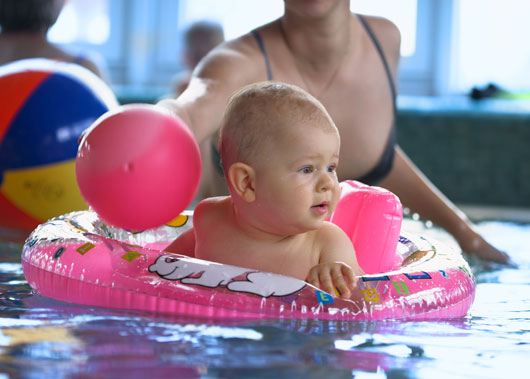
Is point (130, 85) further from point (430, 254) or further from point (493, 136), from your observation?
point (430, 254)

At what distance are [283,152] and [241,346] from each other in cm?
46

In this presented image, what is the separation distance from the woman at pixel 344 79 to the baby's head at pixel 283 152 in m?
0.61

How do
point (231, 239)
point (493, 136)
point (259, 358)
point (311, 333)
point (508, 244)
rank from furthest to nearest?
point (493, 136), point (508, 244), point (231, 239), point (311, 333), point (259, 358)

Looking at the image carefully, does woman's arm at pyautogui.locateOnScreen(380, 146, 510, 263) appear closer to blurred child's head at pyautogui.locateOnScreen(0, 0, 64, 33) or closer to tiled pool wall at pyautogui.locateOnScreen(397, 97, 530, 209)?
blurred child's head at pyautogui.locateOnScreen(0, 0, 64, 33)

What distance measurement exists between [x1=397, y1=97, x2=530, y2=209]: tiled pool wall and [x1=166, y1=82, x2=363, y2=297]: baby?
3610 mm

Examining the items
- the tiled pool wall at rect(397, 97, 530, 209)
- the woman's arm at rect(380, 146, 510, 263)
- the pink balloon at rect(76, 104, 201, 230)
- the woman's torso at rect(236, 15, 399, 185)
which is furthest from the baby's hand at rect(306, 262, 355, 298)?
the tiled pool wall at rect(397, 97, 530, 209)

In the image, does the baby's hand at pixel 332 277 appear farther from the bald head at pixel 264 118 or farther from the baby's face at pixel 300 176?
the bald head at pixel 264 118

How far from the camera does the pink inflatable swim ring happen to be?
1611mm

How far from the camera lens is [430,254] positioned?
6.62 feet

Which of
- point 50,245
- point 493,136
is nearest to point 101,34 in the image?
point 493,136

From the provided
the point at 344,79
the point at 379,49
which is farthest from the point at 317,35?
the point at 379,49

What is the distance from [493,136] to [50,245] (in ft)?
13.1

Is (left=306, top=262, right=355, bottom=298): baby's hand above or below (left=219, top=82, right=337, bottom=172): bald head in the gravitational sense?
below

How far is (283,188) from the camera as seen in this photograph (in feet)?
5.67
